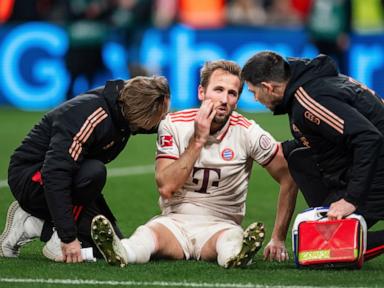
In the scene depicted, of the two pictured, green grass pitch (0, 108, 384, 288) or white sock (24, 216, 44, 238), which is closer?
green grass pitch (0, 108, 384, 288)

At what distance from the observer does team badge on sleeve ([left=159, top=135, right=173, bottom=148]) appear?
7.56 m

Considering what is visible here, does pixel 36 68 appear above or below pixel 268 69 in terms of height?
below

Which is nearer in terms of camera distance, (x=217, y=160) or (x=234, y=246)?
(x=234, y=246)

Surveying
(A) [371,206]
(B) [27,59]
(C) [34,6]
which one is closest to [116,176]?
(A) [371,206]

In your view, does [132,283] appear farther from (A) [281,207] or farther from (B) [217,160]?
(A) [281,207]

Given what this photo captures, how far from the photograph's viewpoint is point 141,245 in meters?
7.24

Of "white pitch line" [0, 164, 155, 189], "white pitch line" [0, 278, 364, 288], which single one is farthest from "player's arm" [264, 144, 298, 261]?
"white pitch line" [0, 164, 155, 189]

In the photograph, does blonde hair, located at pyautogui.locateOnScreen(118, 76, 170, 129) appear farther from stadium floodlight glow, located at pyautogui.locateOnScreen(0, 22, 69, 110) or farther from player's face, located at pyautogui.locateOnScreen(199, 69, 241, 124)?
stadium floodlight glow, located at pyautogui.locateOnScreen(0, 22, 69, 110)

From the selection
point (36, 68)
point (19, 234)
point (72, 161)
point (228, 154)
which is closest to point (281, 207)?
point (228, 154)

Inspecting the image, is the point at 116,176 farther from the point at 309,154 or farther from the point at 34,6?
the point at 34,6

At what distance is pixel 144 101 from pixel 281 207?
43.7 inches

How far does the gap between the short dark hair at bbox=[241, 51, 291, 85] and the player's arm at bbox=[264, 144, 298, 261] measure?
66cm

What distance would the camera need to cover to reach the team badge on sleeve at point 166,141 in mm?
7562

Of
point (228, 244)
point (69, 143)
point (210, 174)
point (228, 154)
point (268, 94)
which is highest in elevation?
point (268, 94)
